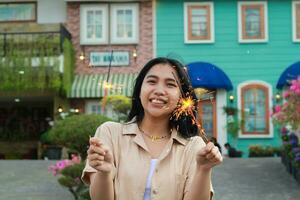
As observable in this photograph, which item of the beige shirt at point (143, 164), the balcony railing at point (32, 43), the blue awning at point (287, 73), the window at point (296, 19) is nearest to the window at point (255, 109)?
the blue awning at point (287, 73)

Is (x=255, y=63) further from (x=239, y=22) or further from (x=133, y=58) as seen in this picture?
(x=133, y=58)

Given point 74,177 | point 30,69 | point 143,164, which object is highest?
point 30,69

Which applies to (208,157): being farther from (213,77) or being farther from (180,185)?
(213,77)

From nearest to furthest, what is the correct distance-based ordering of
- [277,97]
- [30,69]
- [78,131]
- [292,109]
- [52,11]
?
[78,131]
[292,109]
[30,69]
[277,97]
[52,11]

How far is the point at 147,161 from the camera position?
7.03 ft

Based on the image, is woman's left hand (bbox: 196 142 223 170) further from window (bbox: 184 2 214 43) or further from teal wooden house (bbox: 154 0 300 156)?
window (bbox: 184 2 214 43)

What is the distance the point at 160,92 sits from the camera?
2.21 metres

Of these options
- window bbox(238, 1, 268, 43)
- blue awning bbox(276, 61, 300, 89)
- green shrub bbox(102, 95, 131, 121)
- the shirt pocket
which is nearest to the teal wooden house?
window bbox(238, 1, 268, 43)

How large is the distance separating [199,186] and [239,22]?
50.6ft

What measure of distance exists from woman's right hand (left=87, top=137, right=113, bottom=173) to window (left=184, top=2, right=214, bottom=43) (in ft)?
49.8

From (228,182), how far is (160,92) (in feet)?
26.8

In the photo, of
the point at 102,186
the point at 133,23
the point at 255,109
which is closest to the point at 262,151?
the point at 255,109

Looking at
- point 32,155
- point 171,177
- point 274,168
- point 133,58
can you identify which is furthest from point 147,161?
point 32,155

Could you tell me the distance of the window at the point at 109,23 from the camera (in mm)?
17031
